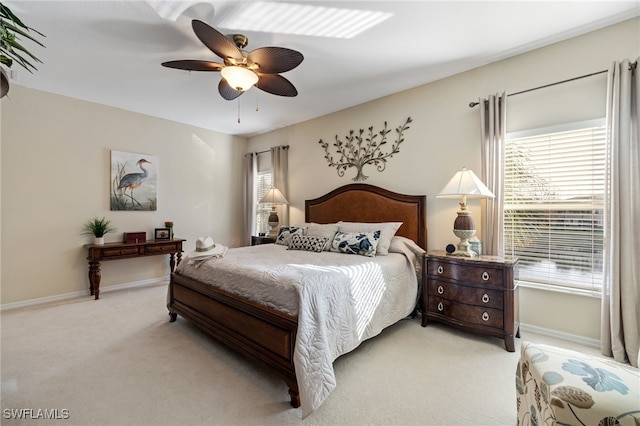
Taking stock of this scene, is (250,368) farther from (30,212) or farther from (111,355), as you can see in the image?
(30,212)

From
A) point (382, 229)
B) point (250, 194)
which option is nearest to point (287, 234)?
point (382, 229)

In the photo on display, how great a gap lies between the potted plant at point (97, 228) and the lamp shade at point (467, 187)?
15.0ft

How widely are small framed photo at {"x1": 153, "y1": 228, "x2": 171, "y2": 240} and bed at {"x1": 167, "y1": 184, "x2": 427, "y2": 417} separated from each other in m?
1.89

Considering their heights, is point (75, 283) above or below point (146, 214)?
below

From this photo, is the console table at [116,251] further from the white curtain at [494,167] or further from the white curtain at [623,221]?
the white curtain at [623,221]

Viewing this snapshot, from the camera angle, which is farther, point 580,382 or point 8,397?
point 8,397

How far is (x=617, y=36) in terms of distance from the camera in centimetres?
241

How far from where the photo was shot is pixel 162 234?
15.3 ft

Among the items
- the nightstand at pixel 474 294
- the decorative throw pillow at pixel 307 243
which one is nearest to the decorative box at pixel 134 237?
the decorative throw pillow at pixel 307 243

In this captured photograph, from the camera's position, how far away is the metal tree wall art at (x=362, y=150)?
3846 millimetres

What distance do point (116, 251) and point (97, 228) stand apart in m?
0.45

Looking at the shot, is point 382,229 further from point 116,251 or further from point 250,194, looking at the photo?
point 116,251

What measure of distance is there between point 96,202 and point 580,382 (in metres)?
5.38

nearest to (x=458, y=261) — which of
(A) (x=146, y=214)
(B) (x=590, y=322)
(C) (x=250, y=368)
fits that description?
(B) (x=590, y=322)
